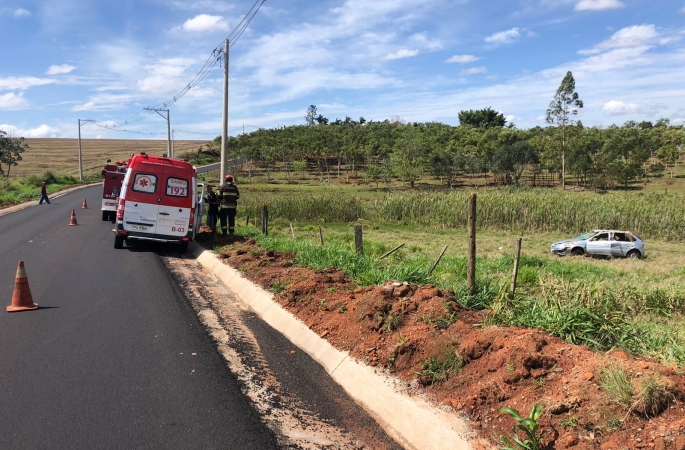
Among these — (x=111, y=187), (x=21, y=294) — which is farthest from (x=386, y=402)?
(x=111, y=187)

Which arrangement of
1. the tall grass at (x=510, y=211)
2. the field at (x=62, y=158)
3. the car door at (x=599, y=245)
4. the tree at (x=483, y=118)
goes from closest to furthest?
the car door at (x=599, y=245), the tall grass at (x=510, y=211), the field at (x=62, y=158), the tree at (x=483, y=118)

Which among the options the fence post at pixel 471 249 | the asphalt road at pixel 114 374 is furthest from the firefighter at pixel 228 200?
the fence post at pixel 471 249

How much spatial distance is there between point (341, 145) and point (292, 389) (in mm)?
78482

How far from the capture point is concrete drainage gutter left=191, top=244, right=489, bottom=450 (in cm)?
392

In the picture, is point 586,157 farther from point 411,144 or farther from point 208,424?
point 208,424

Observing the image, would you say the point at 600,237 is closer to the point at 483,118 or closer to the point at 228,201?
the point at 228,201

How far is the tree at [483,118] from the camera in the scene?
117319mm

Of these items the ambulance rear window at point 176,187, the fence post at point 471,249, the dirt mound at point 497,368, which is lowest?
the dirt mound at point 497,368

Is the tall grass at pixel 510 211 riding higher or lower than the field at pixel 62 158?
lower

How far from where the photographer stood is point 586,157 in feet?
188

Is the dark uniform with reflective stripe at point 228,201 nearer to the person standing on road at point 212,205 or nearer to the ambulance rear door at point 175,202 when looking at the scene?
the person standing on road at point 212,205

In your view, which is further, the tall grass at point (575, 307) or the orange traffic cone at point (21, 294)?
the orange traffic cone at point (21, 294)

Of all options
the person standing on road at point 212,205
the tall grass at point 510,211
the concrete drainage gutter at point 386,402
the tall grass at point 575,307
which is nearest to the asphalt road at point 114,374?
the concrete drainage gutter at point 386,402

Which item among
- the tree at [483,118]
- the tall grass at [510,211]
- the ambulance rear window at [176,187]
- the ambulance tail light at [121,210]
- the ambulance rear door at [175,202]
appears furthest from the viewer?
the tree at [483,118]
